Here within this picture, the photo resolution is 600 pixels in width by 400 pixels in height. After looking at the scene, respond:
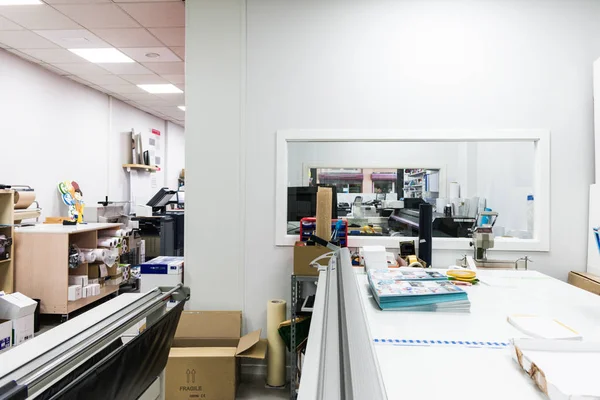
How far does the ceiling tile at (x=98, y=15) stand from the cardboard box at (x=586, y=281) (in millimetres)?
3885

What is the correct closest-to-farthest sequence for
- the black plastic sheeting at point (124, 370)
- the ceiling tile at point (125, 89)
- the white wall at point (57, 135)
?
→ the black plastic sheeting at point (124, 370)
the white wall at point (57, 135)
the ceiling tile at point (125, 89)

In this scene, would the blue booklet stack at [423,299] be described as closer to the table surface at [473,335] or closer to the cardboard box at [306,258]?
the table surface at [473,335]

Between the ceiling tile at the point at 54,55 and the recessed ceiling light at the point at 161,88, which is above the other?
the recessed ceiling light at the point at 161,88

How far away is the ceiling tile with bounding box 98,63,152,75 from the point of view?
4617 millimetres

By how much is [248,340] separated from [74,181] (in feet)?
13.7

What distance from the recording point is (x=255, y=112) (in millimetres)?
2623

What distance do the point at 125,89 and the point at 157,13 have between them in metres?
2.90

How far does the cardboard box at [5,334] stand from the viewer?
105 inches

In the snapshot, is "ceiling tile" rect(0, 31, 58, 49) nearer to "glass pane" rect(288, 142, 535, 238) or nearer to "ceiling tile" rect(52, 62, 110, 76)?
"ceiling tile" rect(52, 62, 110, 76)

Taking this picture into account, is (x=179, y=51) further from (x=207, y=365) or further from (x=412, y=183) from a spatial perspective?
(x=207, y=365)

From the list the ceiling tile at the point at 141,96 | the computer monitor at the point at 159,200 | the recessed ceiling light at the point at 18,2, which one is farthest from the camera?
the computer monitor at the point at 159,200

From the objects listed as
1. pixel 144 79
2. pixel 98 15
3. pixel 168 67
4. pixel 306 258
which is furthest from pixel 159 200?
pixel 306 258

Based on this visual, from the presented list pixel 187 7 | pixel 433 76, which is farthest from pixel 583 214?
pixel 187 7

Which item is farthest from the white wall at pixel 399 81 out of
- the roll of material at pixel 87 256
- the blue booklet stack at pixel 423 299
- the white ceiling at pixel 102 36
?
the roll of material at pixel 87 256
